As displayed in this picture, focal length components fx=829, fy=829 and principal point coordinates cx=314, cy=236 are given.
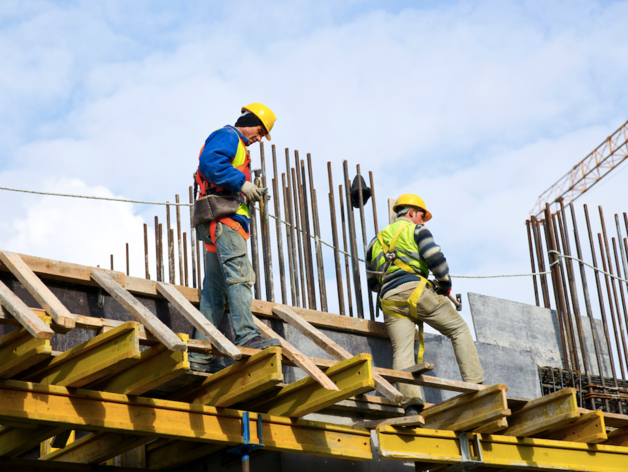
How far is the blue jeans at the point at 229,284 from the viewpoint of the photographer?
641 centimetres

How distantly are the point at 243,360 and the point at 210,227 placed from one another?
147cm

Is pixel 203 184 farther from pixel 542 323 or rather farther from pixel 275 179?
pixel 542 323

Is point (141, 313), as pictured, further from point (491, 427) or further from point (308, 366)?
point (491, 427)

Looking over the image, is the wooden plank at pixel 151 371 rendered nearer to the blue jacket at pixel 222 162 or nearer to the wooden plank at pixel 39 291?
the wooden plank at pixel 39 291

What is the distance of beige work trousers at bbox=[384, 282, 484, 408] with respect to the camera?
304 inches

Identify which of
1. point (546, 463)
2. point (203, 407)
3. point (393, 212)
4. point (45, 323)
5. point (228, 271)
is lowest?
A: point (546, 463)

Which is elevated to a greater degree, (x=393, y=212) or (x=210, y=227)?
(x=393, y=212)

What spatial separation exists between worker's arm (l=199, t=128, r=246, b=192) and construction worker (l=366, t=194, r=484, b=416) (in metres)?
1.96

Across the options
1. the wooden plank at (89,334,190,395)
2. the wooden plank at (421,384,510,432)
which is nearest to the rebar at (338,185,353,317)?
the wooden plank at (421,384,510,432)

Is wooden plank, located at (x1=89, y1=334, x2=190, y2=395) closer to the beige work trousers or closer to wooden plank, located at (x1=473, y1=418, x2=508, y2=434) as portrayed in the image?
the beige work trousers

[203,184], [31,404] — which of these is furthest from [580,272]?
[31,404]

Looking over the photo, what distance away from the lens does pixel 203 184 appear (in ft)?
23.0

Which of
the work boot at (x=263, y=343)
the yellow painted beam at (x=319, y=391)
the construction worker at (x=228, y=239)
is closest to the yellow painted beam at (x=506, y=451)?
the yellow painted beam at (x=319, y=391)

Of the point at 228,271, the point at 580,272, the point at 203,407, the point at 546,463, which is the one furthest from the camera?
the point at 580,272
